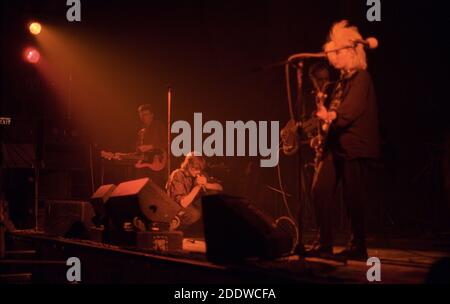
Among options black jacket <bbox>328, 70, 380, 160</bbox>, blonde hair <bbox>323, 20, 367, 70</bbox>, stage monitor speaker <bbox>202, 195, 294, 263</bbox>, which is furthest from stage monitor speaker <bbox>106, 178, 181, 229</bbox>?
blonde hair <bbox>323, 20, 367, 70</bbox>

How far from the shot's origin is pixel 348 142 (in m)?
4.16

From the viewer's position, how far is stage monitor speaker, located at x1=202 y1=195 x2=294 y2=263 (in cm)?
405

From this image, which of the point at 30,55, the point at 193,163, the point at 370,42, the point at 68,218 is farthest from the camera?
the point at 30,55

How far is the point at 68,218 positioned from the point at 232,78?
4.47m

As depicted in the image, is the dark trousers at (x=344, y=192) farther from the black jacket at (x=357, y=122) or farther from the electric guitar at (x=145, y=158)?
the electric guitar at (x=145, y=158)

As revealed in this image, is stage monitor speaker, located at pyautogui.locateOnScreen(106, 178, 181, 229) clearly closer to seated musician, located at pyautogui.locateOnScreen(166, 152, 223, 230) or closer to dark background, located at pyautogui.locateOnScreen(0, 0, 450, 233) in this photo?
seated musician, located at pyautogui.locateOnScreen(166, 152, 223, 230)

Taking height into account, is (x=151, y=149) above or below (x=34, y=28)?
below

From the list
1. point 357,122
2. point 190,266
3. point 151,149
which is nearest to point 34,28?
point 151,149

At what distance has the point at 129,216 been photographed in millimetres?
5555

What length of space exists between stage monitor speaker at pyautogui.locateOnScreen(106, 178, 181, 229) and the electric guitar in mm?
2688

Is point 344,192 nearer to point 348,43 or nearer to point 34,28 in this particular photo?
point 348,43

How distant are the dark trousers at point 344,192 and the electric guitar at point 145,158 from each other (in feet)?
15.0

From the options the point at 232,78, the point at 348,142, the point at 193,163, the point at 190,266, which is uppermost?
the point at 232,78

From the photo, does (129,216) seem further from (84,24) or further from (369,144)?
(84,24)
